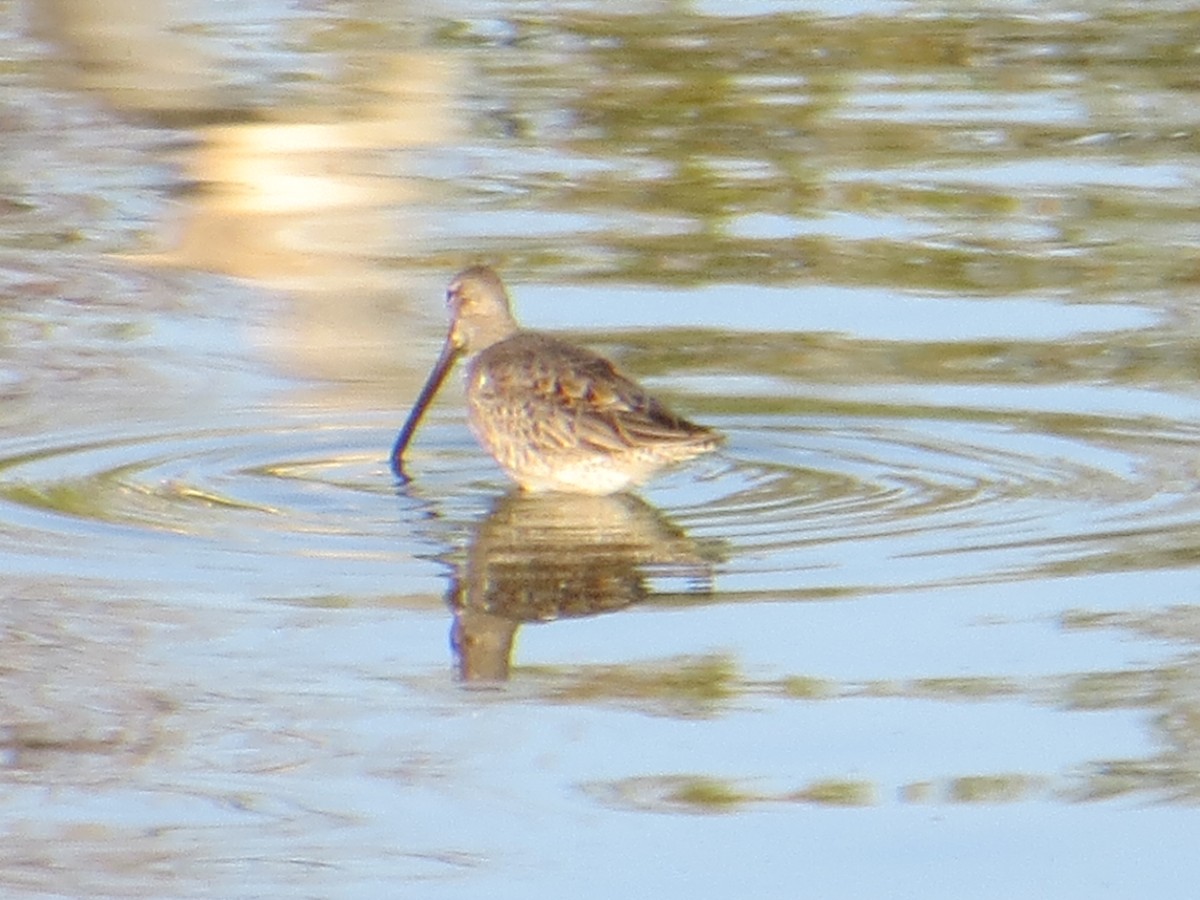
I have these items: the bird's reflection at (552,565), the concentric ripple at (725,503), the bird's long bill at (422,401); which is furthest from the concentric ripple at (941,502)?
the bird's long bill at (422,401)

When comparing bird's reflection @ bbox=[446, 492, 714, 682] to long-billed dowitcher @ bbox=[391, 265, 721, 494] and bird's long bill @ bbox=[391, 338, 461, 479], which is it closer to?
long-billed dowitcher @ bbox=[391, 265, 721, 494]

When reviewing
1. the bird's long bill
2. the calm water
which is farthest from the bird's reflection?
the bird's long bill

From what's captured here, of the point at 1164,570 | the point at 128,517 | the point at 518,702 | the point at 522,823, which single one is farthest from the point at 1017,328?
the point at 522,823

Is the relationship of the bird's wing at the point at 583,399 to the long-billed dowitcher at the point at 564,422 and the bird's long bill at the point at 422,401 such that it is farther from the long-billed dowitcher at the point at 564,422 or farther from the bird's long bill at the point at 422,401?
the bird's long bill at the point at 422,401

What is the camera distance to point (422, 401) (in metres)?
8.67

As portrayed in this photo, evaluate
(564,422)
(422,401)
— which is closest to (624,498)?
(564,422)

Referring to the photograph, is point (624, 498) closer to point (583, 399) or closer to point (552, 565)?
point (583, 399)

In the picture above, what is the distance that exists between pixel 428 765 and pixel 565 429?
93.0 inches

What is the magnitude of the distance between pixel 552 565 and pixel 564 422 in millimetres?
854

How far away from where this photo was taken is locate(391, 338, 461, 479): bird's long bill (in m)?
8.45

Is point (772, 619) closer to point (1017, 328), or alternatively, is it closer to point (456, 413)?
point (456, 413)

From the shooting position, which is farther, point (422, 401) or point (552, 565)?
point (422, 401)

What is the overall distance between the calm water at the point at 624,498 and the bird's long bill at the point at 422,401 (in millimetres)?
76

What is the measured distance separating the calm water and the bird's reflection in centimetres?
2
